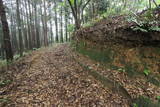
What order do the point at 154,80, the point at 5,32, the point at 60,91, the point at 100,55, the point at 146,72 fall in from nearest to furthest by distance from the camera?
1. the point at 154,80
2. the point at 146,72
3. the point at 60,91
4. the point at 100,55
5. the point at 5,32

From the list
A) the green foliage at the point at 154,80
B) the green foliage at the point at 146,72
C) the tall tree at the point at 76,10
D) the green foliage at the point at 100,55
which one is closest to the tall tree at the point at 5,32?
the tall tree at the point at 76,10

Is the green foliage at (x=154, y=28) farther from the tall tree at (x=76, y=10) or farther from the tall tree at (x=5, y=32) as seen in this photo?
the tall tree at (x=5, y=32)

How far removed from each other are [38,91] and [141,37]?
3889 mm

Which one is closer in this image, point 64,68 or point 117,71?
point 117,71

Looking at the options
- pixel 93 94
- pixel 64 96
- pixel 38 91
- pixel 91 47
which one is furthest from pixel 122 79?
pixel 38 91

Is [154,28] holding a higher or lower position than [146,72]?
higher

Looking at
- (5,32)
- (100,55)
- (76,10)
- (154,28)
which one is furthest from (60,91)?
(76,10)

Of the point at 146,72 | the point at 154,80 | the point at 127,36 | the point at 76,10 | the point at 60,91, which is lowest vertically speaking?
the point at 60,91

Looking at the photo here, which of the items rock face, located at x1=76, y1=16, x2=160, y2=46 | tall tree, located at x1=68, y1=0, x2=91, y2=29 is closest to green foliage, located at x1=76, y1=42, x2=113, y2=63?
rock face, located at x1=76, y1=16, x2=160, y2=46

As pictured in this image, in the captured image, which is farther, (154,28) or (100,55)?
(100,55)

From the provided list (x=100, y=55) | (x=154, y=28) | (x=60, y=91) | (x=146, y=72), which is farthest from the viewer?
(x=100, y=55)

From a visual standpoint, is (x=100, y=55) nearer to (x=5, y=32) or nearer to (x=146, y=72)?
(x=146, y=72)

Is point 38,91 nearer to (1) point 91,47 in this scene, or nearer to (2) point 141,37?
(1) point 91,47

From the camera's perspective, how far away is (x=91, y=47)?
19.3 feet
